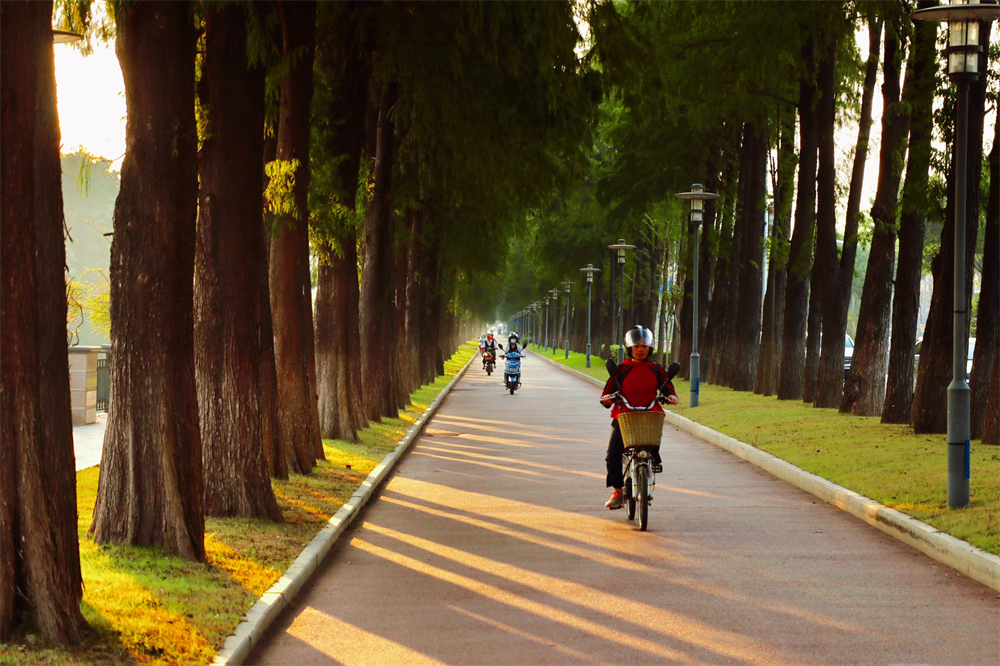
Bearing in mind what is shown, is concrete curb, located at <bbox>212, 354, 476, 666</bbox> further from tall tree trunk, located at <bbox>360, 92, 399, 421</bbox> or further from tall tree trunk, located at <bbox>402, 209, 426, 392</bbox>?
tall tree trunk, located at <bbox>402, 209, 426, 392</bbox>

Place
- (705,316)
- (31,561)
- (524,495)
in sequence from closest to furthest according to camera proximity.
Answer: (31,561) < (524,495) < (705,316)

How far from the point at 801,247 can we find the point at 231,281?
18389 mm

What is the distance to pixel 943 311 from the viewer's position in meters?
17.0

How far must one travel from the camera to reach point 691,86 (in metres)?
25.7

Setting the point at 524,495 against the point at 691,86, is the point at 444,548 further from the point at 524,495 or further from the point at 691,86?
the point at 691,86

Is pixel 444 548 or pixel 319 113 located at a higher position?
pixel 319 113

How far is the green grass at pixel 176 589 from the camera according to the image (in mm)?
6102

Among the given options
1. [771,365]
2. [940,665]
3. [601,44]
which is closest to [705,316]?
[771,365]

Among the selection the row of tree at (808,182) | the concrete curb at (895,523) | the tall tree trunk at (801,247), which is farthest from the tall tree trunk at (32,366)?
the tall tree trunk at (801,247)

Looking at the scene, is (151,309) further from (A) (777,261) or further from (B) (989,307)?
(A) (777,261)

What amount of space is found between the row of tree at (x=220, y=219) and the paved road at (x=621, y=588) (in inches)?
54.8

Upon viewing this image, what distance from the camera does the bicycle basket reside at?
1126 centimetres

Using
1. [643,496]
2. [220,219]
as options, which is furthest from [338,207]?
[643,496]

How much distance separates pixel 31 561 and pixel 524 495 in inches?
320
